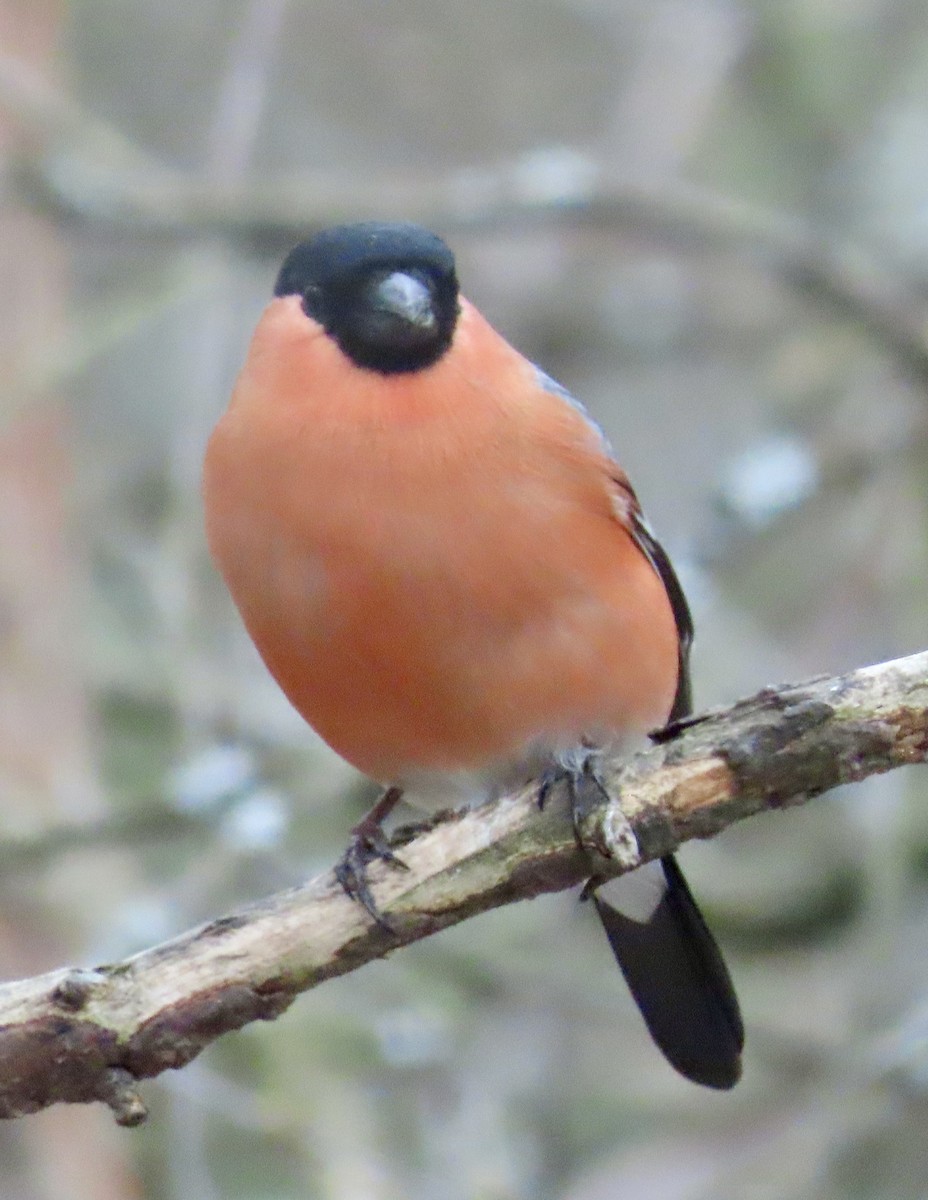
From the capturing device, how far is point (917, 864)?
19.1ft

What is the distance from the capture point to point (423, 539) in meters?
3.55

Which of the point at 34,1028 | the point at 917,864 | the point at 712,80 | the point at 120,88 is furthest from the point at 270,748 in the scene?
the point at 120,88

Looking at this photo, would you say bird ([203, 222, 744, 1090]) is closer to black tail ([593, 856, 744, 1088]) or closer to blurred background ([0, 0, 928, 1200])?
black tail ([593, 856, 744, 1088])

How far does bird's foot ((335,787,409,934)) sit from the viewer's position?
3.31m

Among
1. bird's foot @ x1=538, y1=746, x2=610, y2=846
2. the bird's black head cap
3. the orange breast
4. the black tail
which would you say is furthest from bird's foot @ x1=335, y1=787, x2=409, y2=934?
the bird's black head cap

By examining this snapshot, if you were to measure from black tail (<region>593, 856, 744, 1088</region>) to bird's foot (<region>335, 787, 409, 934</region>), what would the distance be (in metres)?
0.76

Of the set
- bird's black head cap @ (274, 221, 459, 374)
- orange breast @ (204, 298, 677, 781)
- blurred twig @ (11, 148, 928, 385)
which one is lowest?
orange breast @ (204, 298, 677, 781)

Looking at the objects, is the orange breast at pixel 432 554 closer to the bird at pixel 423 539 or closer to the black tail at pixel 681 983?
the bird at pixel 423 539

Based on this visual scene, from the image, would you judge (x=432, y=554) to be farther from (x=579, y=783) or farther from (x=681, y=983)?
(x=681, y=983)

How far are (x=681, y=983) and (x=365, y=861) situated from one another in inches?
49.2

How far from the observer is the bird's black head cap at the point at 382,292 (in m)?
3.78

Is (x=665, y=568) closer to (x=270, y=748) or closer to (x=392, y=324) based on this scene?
(x=392, y=324)

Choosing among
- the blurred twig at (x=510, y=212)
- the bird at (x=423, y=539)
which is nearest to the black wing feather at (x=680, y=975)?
the bird at (x=423, y=539)

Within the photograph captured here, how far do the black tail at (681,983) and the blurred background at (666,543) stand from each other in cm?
54
